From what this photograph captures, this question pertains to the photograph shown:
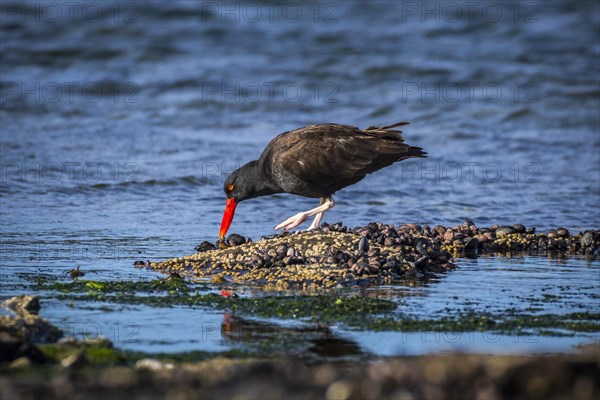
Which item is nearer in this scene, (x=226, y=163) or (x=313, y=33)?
(x=226, y=163)

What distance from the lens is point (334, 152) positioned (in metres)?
9.12

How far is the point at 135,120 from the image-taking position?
593 inches

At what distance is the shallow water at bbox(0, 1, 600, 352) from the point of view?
8.53 metres

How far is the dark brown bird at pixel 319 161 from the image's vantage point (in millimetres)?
9055

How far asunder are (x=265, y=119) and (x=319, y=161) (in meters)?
6.27

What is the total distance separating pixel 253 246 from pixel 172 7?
1527cm

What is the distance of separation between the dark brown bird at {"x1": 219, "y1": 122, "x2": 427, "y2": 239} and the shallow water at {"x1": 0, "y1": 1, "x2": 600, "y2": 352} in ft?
1.74

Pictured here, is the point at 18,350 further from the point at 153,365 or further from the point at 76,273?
the point at 76,273

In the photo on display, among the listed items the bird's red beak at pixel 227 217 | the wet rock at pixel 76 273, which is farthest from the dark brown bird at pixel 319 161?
the wet rock at pixel 76 273

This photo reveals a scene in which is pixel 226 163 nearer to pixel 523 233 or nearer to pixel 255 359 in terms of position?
pixel 523 233

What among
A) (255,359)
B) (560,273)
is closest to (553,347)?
(255,359)

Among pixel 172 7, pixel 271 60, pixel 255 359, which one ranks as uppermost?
pixel 172 7

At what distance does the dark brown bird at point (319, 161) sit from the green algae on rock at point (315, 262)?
1.23m

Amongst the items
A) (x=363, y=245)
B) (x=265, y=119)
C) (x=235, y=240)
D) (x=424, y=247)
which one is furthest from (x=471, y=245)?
(x=265, y=119)
